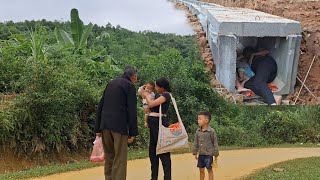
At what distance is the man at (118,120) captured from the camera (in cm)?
689

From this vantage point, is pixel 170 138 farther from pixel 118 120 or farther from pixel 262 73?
pixel 262 73

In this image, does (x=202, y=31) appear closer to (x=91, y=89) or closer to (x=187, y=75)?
(x=187, y=75)

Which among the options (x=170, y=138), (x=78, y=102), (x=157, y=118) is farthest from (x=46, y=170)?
(x=170, y=138)

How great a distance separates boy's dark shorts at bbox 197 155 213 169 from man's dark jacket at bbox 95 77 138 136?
1.21 meters

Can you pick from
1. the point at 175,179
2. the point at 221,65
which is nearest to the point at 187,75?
the point at 221,65

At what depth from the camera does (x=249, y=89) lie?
19359mm

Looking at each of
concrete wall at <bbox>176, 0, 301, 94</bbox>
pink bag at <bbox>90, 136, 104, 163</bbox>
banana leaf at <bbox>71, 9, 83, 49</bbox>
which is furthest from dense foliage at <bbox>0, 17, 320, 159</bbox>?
pink bag at <bbox>90, 136, 104, 163</bbox>

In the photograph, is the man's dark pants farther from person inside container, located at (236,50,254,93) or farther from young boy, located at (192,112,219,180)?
person inside container, located at (236,50,254,93)

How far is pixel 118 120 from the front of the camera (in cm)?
688

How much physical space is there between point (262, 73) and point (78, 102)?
986 centimetres

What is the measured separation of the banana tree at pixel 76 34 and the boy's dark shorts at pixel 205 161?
9470 millimetres

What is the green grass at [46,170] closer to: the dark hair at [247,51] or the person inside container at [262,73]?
the person inside container at [262,73]

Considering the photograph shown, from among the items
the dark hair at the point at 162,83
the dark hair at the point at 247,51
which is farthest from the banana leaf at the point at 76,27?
the dark hair at the point at 162,83

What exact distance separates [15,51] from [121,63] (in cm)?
555
